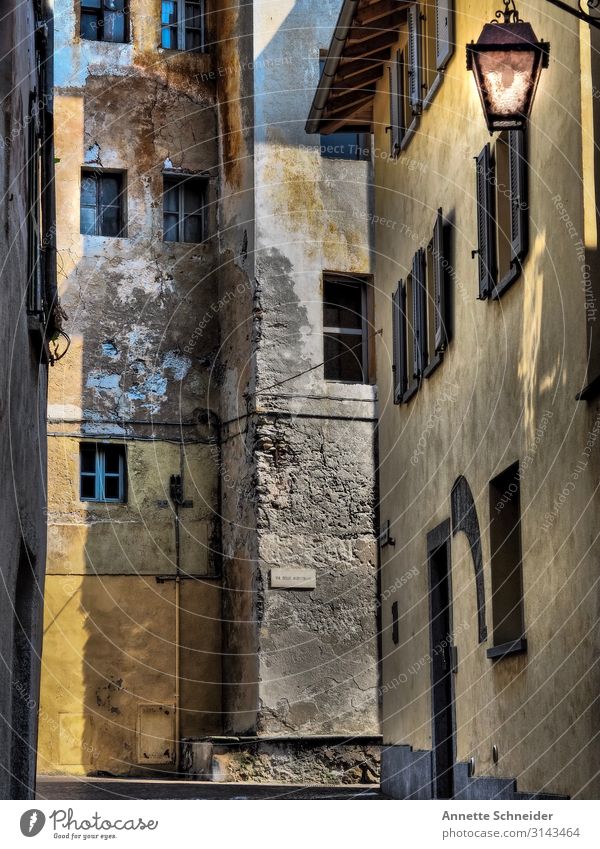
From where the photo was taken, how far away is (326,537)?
63.8 ft

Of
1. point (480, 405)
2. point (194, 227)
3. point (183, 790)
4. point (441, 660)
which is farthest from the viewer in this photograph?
point (194, 227)

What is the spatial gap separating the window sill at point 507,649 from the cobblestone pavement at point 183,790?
13.2 ft

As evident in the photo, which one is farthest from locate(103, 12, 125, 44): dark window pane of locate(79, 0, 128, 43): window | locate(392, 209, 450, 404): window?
locate(392, 209, 450, 404): window

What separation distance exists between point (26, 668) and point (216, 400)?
10.5 meters

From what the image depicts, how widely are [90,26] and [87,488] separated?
277 inches

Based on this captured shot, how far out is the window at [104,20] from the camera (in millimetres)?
21688

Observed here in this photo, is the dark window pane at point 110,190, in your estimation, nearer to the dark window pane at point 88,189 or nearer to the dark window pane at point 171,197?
the dark window pane at point 88,189

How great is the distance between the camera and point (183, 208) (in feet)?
70.9

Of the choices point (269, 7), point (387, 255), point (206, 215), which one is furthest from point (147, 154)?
point (387, 255)

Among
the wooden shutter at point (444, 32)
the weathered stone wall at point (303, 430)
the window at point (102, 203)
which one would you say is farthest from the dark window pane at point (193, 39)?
A: the wooden shutter at point (444, 32)

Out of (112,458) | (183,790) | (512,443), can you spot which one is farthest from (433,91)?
(112,458)

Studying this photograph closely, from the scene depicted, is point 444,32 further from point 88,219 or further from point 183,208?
point 88,219

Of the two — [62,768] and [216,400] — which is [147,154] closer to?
[216,400]

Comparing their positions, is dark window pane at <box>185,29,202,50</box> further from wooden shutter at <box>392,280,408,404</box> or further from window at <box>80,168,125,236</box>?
wooden shutter at <box>392,280,408,404</box>
